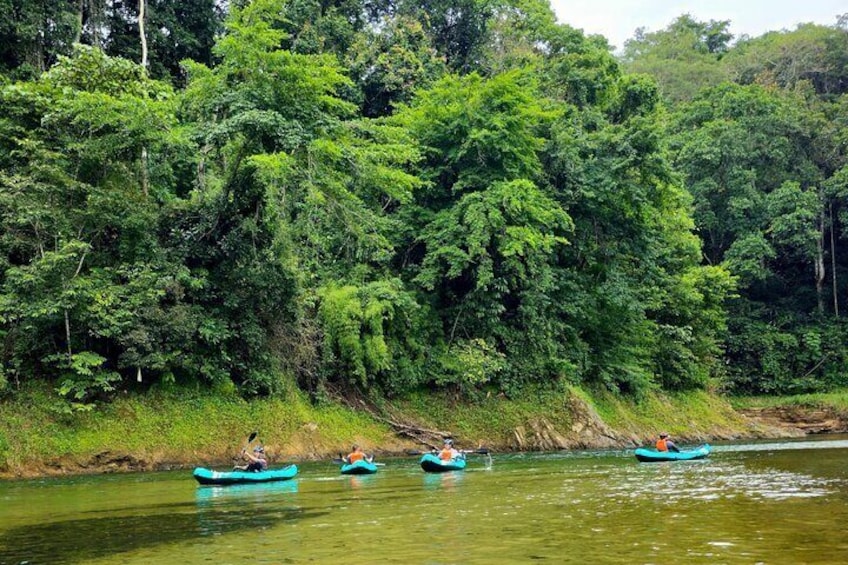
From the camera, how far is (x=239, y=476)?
19.9 meters

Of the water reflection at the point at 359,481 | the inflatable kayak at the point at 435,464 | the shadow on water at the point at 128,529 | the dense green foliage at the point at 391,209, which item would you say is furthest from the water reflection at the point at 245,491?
the dense green foliage at the point at 391,209

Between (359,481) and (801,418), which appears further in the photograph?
(801,418)

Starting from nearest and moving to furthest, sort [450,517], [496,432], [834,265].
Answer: [450,517]
[496,432]
[834,265]

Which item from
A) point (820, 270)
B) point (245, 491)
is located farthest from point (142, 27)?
point (820, 270)

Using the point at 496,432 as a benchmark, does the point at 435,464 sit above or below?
above

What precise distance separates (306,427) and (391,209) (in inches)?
475

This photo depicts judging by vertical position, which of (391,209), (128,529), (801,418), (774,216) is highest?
(391,209)

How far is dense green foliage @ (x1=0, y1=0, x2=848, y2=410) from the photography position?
24344mm

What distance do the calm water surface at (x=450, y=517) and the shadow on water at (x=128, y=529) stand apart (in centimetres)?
4

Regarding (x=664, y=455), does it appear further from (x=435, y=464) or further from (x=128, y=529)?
(x=128, y=529)

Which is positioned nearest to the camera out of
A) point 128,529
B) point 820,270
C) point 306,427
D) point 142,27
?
point 128,529

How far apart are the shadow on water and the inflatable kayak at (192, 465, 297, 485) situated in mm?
3081

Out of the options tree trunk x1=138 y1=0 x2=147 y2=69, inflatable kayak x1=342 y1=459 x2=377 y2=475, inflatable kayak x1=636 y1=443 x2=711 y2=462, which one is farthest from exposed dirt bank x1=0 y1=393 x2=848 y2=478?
tree trunk x1=138 y1=0 x2=147 y2=69

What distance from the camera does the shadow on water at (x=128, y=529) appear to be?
10.8 m
